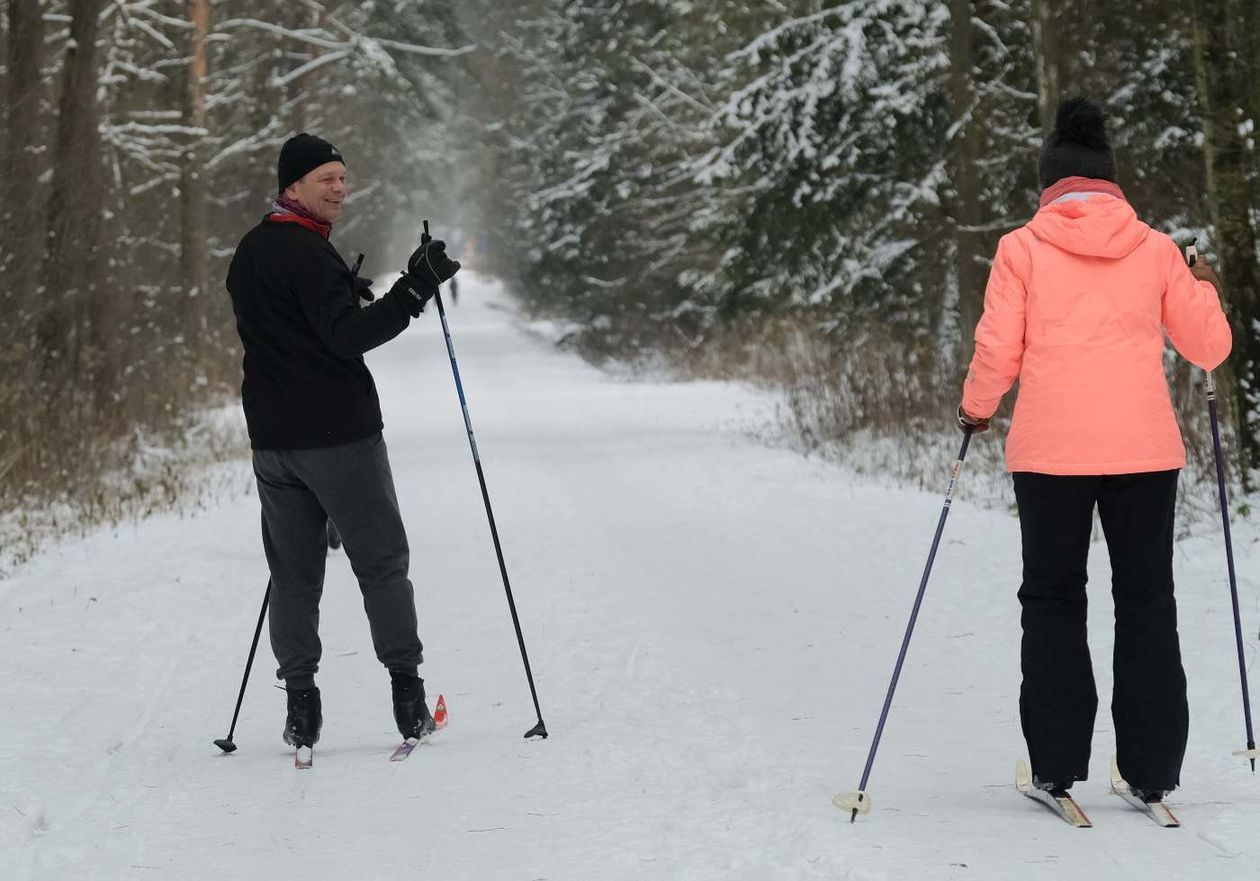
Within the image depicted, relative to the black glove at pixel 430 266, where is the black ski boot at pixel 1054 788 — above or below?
below

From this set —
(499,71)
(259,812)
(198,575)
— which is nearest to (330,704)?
(259,812)

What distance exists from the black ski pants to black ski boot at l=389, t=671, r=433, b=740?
2281 mm

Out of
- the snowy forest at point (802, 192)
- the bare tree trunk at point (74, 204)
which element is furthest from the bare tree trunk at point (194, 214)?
the bare tree trunk at point (74, 204)

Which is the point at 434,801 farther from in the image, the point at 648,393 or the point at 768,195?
the point at 648,393

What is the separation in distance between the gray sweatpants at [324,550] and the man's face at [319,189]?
87 centimetres

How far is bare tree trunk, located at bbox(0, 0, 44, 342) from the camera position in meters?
12.7

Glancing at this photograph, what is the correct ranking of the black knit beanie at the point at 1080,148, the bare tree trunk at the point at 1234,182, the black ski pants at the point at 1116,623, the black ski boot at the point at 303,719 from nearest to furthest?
1. the black ski pants at the point at 1116,623
2. the black knit beanie at the point at 1080,148
3. the black ski boot at the point at 303,719
4. the bare tree trunk at the point at 1234,182

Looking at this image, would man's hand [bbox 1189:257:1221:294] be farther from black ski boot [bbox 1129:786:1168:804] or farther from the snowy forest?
the snowy forest

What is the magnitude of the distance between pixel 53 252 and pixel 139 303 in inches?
170

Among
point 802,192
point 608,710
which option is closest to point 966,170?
point 802,192

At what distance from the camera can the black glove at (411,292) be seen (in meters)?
5.23

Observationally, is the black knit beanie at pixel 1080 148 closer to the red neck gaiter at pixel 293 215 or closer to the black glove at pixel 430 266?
the black glove at pixel 430 266

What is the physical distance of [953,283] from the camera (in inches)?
657

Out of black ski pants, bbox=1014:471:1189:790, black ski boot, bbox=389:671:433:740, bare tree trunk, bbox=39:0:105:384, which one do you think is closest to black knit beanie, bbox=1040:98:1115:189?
black ski pants, bbox=1014:471:1189:790
